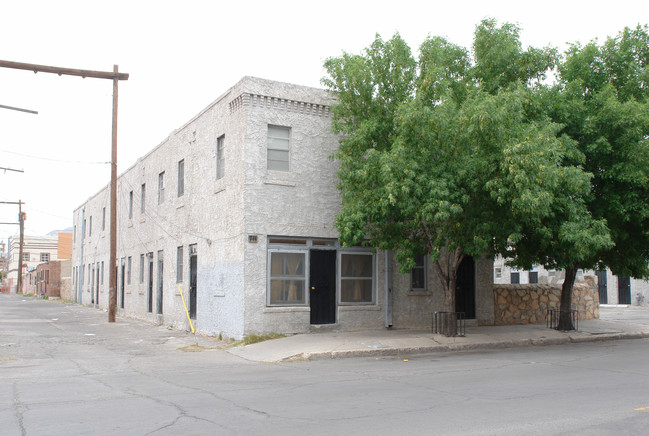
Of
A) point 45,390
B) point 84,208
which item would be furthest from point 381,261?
point 84,208

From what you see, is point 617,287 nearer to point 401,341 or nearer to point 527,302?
point 527,302

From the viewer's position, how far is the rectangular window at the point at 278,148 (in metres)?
16.2

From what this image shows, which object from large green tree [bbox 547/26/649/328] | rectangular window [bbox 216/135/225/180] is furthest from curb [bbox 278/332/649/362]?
rectangular window [bbox 216/135/225/180]

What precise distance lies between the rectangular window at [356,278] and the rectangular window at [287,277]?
127 cm

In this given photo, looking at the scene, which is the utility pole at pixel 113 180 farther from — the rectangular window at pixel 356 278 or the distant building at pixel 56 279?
the distant building at pixel 56 279

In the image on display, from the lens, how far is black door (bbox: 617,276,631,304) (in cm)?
3909

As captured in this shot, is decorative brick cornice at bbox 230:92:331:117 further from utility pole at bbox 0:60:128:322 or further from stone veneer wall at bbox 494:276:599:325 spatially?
stone veneer wall at bbox 494:276:599:325

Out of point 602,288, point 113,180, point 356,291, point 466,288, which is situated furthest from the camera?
point 602,288

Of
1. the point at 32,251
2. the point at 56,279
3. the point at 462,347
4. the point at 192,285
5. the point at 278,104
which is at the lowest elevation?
the point at 462,347

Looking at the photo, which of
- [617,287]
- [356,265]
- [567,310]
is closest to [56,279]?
[356,265]

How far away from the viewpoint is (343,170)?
49.6 feet

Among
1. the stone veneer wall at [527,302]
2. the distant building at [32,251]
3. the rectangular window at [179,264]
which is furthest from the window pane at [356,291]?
the distant building at [32,251]

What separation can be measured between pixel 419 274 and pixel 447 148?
581 cm

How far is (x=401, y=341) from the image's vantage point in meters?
14.5
